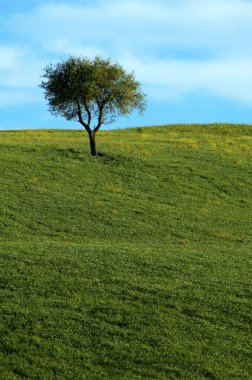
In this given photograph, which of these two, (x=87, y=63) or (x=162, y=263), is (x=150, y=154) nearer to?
(x=87, y=63)

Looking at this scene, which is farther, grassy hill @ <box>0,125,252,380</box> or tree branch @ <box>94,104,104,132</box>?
tree branch @ <box>94,104,104,132</box>

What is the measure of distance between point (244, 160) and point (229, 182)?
12.9 m

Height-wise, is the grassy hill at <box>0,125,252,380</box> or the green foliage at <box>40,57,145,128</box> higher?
the green foliage at <box>40,57,145,128</box>

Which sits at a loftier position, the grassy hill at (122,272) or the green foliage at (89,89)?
the green foliage at (89,89)

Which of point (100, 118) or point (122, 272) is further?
point (100, 118)

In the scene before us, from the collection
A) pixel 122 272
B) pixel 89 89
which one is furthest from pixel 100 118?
pixel 122 272

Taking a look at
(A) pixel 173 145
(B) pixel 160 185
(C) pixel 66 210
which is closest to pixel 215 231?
(C) pixel 66 210

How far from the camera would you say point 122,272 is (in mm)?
28797

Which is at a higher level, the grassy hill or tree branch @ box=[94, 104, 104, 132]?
tree branch @ box=[94, 104, 104, 132]

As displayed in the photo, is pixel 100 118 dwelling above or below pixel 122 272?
above

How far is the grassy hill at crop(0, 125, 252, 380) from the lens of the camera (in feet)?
69.4

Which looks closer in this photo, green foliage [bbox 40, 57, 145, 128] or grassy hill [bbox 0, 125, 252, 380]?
grassy hill [bbox 0, 125, 252, 380]

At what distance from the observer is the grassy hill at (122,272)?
21.1 m

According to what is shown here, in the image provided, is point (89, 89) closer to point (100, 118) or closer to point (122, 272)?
point (100, 118)
